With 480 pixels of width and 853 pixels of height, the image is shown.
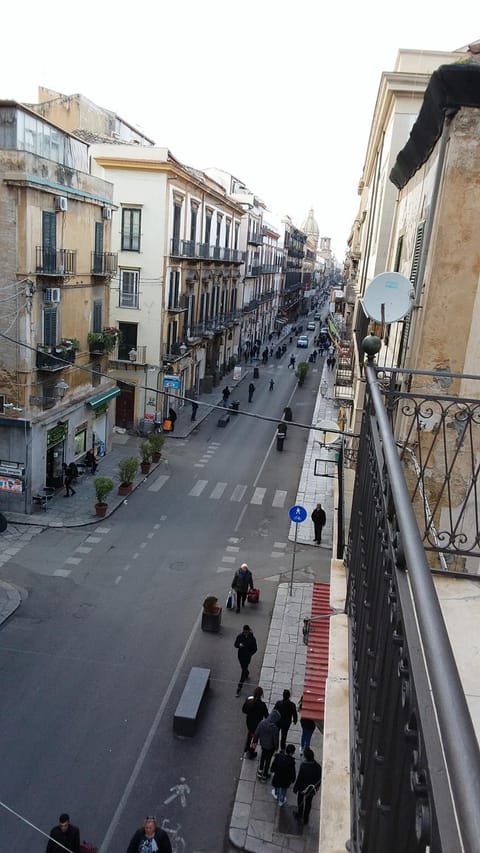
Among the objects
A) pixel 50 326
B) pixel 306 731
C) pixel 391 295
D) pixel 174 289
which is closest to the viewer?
pixel 391 295

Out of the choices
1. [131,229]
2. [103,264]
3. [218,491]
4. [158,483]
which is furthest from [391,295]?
[131,229]

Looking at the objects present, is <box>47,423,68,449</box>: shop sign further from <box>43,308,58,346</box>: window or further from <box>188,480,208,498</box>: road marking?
<box>188,480,208,498</box>: road marking

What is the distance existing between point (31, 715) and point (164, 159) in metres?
24.2

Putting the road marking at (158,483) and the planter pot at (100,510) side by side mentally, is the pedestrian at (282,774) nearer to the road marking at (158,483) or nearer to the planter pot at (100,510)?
the planter pot at (100,510)

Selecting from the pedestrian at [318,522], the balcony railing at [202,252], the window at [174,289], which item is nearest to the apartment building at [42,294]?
the balcony railing at [202,252]

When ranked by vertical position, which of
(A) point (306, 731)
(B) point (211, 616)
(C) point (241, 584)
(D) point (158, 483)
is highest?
(A) point (306, 731)

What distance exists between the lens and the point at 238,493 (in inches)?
979

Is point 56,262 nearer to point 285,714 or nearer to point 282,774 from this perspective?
point 285,714

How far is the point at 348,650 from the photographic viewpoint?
4852mm

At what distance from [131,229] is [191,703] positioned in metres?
24.0

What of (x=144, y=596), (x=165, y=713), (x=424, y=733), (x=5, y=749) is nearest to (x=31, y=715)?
(x=5, y=749)

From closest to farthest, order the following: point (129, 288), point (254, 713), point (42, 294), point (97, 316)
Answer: point (254, 713) < point (42, 294) < point (97, 316) < point (129, 288)

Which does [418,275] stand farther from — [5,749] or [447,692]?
[5,749]

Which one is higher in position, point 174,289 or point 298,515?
point 174,289
